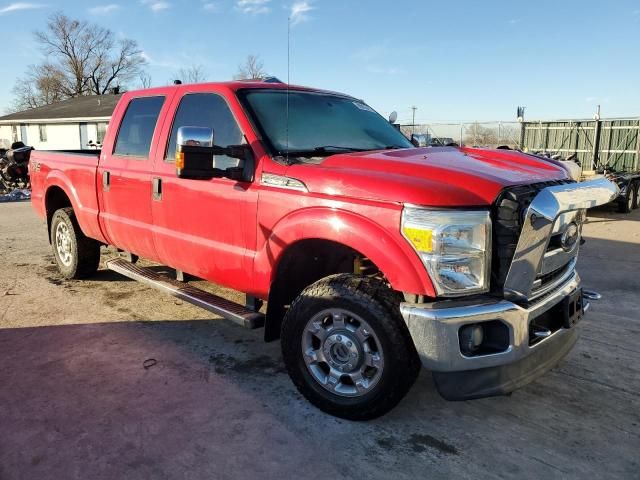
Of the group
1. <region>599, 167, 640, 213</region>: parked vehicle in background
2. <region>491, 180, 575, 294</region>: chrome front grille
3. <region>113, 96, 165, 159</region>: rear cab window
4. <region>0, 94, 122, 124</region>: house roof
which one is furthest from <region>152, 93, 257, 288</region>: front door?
<region>0, 94, 122, 124</region>: house roof

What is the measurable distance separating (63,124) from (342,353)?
112ft

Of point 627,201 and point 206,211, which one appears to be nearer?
point 206,211

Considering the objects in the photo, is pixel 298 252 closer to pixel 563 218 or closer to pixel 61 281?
pixel 563 218

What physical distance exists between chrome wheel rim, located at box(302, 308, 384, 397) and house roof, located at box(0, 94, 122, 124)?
2919cm

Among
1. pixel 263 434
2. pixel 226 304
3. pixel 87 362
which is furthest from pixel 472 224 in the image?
pixel 87 362

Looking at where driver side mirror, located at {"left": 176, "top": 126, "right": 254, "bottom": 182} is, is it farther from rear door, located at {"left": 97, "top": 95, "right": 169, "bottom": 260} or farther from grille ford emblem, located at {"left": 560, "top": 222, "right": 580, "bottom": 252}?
grille ford emblem, located at {"left": 560, "top": 222, "right": 580, "bottom": 252}

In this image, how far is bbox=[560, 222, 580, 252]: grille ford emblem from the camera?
120 inches

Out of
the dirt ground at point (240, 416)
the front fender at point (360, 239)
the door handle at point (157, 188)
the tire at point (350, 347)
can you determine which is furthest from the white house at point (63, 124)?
the tire at point (350, 347)

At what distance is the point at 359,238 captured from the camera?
2836mm

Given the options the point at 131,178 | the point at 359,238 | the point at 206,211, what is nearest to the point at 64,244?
the point at 131,178

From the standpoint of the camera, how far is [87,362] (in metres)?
3.83

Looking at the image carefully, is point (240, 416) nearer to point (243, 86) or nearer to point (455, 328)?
point (455, 328)

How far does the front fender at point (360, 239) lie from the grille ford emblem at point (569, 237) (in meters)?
0.99

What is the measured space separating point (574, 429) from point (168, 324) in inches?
129
